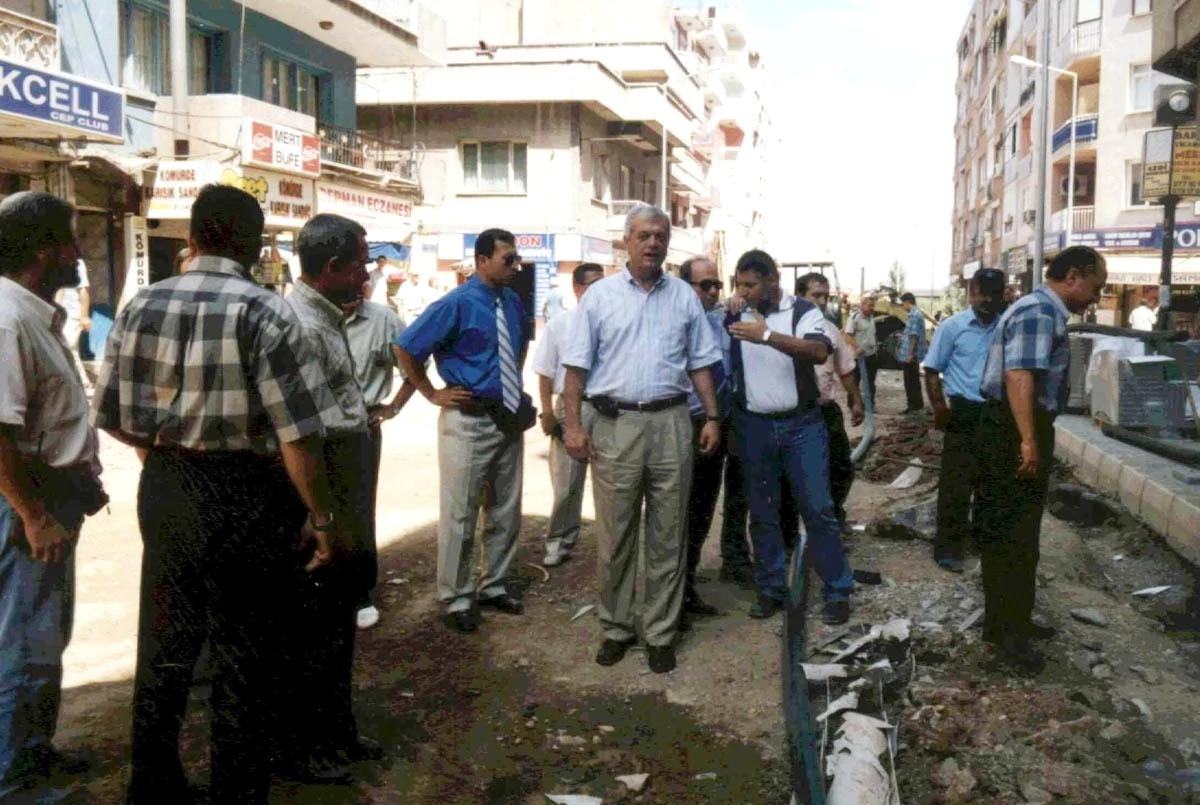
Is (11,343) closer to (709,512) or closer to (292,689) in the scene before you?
(292,689)

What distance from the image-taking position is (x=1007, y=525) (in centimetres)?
494

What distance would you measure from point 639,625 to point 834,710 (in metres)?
1.27

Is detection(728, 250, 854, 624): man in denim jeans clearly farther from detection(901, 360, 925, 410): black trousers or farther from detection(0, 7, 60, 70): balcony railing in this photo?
detection(901, 360, 925, 410): black trousers

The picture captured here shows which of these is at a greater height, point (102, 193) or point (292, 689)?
point (102, 193)

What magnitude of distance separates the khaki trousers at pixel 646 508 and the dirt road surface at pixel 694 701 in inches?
10.7

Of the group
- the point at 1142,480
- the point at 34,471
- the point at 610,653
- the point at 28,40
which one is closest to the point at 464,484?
the point at 610,653

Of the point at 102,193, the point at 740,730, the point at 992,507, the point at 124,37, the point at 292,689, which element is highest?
the point at 124,37

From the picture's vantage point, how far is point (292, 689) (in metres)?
3.73

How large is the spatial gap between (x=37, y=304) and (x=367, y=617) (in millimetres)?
2630

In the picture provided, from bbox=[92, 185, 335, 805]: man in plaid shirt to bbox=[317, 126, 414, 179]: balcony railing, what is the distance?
65.1ft

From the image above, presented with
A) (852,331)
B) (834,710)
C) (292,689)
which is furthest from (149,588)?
(852,331)

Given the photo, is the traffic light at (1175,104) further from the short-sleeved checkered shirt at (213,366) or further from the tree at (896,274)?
the tree at (896,274)

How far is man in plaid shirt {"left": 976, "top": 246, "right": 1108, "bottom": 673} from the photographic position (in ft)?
15.5

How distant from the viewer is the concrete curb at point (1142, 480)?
7.29 meters
